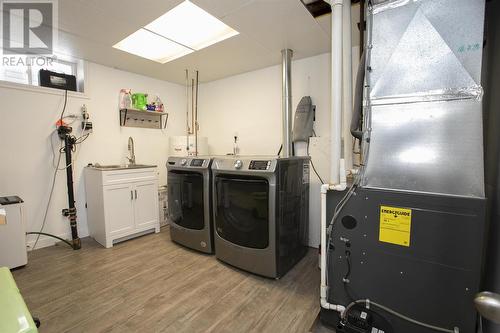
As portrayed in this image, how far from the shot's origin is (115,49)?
8.54ft

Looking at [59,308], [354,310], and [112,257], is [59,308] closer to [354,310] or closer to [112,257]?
[112,257]

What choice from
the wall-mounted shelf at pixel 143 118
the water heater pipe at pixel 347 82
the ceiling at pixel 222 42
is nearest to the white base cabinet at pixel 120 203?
the wall-mounted shelf at pixel 143 118

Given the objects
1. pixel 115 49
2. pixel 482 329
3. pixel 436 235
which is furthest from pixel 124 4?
pixel 482 329

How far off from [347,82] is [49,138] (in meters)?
3.23

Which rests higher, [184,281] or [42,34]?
[42,34]

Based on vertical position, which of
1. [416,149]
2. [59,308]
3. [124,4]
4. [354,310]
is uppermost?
[124,4]

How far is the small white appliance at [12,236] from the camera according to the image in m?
2.09

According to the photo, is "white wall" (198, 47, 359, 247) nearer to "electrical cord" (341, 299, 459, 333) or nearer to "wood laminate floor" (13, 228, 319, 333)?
"wood laminate floor" (13, 228, 319, 333)

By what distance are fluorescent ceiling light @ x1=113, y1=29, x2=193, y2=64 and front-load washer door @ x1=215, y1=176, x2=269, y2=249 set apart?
1.67m

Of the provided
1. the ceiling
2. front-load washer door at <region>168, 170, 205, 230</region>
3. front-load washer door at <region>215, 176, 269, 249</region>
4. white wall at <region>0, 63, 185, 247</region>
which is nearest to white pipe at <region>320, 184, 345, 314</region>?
front-load washer door at <region>215, 176, 269, 249</region>

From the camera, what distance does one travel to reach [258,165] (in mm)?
1936

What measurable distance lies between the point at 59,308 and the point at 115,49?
2561 mm

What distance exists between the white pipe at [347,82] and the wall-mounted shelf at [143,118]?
2.91 meters

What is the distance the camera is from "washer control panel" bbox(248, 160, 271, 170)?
1892 millimetres
